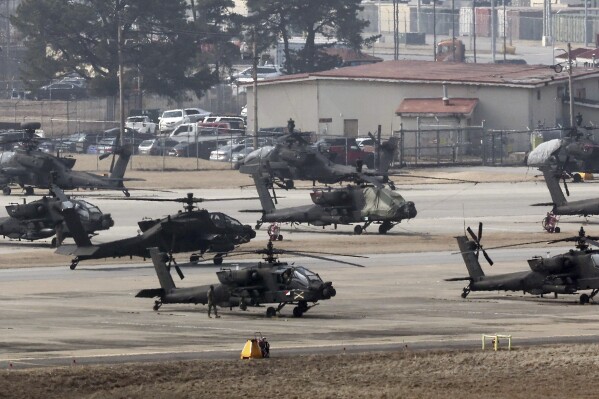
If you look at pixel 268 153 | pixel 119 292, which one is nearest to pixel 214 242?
pixel 119 292

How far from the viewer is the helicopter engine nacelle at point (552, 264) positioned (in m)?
38.6

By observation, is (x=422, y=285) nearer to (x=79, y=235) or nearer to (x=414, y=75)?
(x=79, y=235)

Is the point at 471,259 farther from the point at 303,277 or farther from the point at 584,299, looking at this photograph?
the point at 303,277

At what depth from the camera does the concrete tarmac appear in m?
32.2

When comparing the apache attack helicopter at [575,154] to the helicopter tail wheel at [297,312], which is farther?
the apache attack helicopter at [575,154]

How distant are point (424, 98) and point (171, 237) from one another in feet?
188

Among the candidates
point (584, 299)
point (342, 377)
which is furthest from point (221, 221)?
point (342, 377)

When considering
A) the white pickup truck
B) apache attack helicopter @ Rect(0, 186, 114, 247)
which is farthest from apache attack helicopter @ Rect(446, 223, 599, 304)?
the white pickup truck

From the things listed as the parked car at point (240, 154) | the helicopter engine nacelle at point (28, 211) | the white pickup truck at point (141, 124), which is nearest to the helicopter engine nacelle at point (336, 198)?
the helicopter engine nacelle at point (28, 211)

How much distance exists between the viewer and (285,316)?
37.3 m

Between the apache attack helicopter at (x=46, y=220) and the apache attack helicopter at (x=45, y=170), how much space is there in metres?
12.0

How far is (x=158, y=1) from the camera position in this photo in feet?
397

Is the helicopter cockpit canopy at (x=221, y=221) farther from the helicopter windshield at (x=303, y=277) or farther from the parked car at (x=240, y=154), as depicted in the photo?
the parked car at (x=240, y=154)

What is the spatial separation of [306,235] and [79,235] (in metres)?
14.6
